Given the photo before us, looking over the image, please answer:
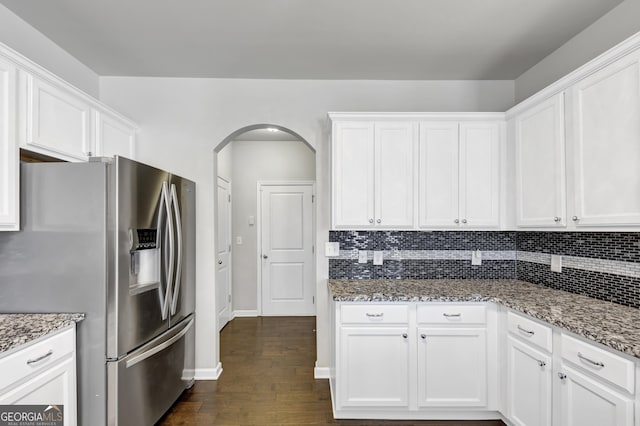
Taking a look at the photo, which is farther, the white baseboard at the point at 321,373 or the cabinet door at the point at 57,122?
the white baseboard at the point at 321,373

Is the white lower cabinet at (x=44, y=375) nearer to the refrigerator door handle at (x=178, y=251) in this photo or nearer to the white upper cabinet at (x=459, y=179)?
the refrigerator door handle at (x=178, y=251)

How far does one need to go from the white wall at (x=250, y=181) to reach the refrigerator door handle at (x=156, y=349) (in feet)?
7.40

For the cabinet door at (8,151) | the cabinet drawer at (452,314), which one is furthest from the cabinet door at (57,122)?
the cabinet drawer at (452,314)

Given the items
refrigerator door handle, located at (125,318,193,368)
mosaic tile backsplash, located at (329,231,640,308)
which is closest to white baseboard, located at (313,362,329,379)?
mosaic tile backsplash, located at (329,231,640,308)

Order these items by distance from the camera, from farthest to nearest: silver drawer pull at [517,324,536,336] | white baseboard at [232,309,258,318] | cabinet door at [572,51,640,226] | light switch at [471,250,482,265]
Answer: white baseboard at [232,309,258,318], light switch at [471,250,482,265], silver drawer pull at [517,324,536,336], cabinet door at [572,51,640,226]

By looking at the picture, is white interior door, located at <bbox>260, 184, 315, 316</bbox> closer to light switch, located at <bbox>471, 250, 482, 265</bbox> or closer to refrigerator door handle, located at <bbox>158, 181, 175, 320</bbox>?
light switch, located at <bbox>471, 250, 482, 265</bbox>

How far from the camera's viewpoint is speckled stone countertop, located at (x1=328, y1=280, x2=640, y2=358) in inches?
60.9

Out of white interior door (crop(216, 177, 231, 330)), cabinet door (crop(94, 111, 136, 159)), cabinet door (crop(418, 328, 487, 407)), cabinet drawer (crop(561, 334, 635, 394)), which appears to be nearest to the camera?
cabinet drawer (crop(561, 334, 635, 394))

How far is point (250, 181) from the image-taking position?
5.19 m

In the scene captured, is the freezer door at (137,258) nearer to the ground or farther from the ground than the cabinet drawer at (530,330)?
farther from the ground

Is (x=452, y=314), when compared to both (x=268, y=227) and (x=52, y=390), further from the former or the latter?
(x=268, y=227)

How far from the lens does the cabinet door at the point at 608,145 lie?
1665mm

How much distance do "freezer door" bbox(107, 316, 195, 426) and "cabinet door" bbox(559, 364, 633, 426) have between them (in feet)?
7.63

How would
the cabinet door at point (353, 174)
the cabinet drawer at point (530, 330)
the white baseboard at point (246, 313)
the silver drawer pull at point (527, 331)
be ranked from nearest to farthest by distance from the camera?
the cabinet drawer at point (530, 330) < the silver drawer pull at point (527, 331) < the cabinet door at point (353, 174) < the white baseboard at point (246, 313)
